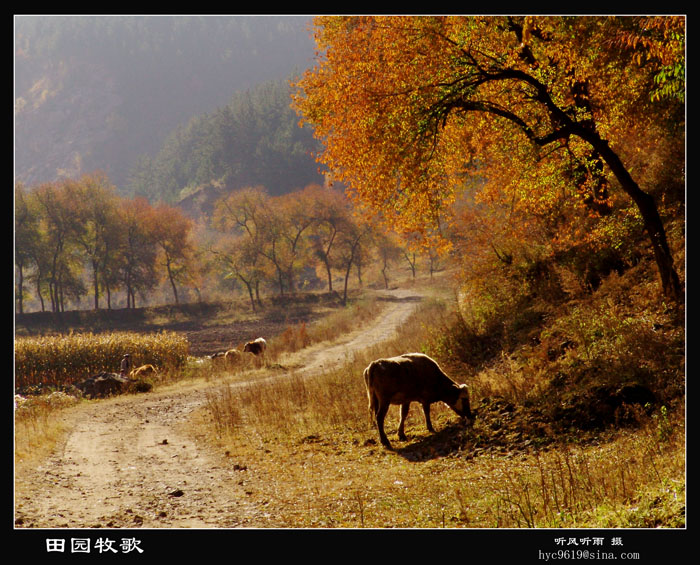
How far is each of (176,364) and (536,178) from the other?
25298 mm

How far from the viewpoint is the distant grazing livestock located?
38.8 ft

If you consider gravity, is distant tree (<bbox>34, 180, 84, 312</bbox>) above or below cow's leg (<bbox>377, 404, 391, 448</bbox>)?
above

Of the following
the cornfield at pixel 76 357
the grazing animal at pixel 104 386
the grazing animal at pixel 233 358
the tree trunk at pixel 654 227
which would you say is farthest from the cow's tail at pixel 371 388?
the cornfield at pixel 76 357

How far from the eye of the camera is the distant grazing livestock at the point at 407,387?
38.8ft

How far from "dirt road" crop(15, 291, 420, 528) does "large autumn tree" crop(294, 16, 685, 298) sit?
813 centimetres

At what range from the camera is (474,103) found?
42.0ft

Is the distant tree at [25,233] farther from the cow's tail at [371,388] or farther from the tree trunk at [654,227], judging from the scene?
the tree trunk at [654,227]

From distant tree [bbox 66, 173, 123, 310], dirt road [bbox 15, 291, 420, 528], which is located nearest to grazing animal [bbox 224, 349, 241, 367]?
dirt road [bbox 15, 291, 420, 528]

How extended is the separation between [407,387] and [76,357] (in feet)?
86.0

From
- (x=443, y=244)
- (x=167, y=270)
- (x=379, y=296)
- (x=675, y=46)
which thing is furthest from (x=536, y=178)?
(x=167, y=270)

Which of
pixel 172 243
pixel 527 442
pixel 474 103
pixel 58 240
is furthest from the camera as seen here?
pixel 172 243

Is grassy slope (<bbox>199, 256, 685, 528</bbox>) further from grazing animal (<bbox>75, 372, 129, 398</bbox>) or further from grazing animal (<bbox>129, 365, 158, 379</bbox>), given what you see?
grazing animal (<bbox>129, 365, 158, 379</bbox>)

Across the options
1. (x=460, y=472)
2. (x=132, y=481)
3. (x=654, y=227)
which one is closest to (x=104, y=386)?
→ (x=132, y=481)

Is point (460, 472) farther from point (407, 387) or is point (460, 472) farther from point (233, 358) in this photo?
point (233, 358)
